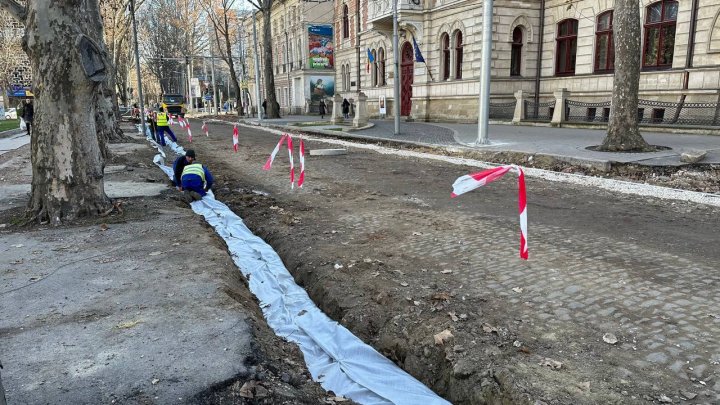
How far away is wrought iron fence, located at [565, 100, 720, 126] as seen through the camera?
17.7m

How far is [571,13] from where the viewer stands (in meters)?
24.3

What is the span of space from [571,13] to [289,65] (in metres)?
39.7

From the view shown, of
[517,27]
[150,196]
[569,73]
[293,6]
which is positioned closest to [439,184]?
[150,196]

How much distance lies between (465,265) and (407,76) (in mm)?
30547

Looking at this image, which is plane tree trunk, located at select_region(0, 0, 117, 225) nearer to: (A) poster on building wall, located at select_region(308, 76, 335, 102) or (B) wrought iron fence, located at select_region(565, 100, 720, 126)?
(B) wrought iron fence, located at select_region(565, 100, 720, 126)

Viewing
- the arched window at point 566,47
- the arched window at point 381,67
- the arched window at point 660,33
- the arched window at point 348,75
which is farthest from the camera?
the arched window at point 348,75

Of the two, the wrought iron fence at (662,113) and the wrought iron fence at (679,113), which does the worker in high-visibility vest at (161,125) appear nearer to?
the wrought iron fence at (662,113)

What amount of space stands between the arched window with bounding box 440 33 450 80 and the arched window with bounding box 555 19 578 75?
6.38 metres

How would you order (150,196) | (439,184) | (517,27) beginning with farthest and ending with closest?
(517,27)
(439,184)
(150,196)

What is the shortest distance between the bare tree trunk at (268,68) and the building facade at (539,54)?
844 centimetres

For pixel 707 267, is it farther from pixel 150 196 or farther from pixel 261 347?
pixel 150 196

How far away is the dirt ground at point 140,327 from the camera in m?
3.02

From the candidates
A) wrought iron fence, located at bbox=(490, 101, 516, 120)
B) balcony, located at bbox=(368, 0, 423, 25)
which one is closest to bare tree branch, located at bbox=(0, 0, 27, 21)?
wrought iron fence, located at bbox=(490, 101, 516, 120)

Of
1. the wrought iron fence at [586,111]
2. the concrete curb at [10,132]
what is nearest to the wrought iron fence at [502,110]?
the wrought iron fence at [586,111]
